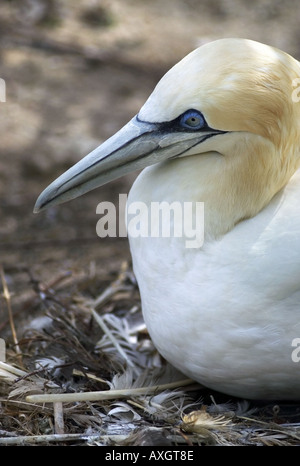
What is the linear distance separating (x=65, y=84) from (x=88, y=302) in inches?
145

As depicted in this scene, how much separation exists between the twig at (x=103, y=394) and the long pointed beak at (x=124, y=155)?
0.91 meters

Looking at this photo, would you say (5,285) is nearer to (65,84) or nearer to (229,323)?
(229,323)

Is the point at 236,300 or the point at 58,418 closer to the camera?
the point at 236,300

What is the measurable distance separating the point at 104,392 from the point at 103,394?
0.6 inches

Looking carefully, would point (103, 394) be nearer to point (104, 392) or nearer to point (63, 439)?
point (104, 392)

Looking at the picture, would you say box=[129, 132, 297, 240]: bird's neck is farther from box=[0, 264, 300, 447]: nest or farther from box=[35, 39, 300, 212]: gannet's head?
box=[0, 264, 300, 447]: nest

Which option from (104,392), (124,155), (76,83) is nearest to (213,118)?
(124,155)

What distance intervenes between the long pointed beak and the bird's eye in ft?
0.13

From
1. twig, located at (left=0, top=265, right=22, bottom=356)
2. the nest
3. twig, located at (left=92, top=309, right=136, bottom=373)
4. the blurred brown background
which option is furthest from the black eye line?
the blurred brown background

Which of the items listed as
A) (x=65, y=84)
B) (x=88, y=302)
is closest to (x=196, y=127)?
(x=88, y=302)

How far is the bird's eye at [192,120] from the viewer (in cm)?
371

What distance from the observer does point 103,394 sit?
13.4ft

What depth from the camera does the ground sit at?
511 cm

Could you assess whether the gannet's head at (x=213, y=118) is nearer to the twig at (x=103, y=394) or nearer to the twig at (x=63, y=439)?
the twig at (x=103, y=394)
